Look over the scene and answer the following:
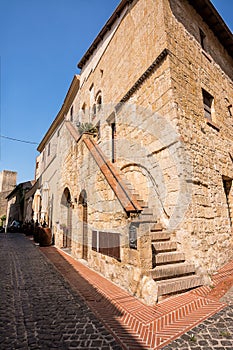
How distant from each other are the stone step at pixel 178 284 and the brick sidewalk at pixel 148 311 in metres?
0.11

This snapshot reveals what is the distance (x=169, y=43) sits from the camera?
19.4 ft

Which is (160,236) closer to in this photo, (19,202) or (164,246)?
(164,246)

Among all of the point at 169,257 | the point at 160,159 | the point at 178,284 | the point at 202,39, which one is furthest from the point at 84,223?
the point at 202,39

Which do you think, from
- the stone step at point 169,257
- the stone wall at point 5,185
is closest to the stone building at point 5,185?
the stone wall at point 5,185

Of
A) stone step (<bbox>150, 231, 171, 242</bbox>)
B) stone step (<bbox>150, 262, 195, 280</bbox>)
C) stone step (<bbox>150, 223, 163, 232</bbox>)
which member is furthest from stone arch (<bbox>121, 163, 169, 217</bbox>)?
stone step (<bbox>150, 262, 195, 280</bbox>)

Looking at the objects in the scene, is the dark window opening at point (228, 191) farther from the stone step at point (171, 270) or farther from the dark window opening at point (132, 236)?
the dark window opening at point (132, 236)

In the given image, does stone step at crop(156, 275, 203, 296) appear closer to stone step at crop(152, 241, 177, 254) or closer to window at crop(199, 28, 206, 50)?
stone step at crop(152, 241, 177, 254)

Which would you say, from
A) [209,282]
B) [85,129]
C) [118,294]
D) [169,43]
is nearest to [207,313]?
[209,282]

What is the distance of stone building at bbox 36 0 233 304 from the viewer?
420cm

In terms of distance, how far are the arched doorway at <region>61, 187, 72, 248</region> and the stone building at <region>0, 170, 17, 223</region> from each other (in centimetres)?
2966

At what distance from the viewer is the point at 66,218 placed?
10000mm

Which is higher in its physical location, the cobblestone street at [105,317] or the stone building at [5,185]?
the stone building at [5,185]

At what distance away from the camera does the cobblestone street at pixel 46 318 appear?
230cm

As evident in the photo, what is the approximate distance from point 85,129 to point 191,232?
6.64 meters
